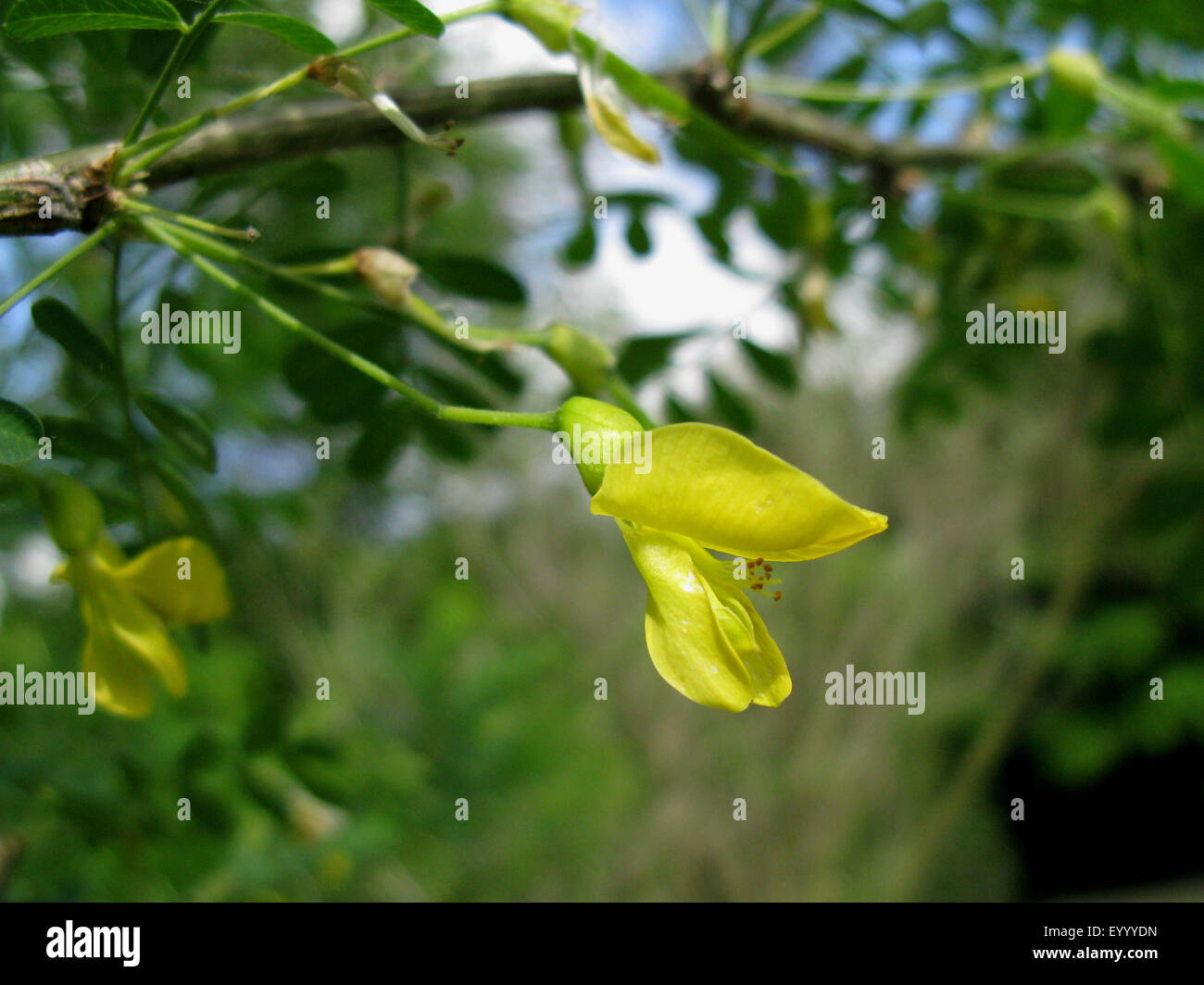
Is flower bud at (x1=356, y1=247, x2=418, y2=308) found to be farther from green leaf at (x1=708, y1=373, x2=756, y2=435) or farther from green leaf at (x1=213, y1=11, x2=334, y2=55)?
green leaf at (x1=708, y1=373, x2=756, y2=435)

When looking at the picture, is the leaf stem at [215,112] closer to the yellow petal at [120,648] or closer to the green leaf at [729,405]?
the yellow petal at [120,648]

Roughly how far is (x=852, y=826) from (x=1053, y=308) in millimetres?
3916

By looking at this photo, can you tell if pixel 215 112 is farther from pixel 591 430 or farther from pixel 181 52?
pixel 591 430

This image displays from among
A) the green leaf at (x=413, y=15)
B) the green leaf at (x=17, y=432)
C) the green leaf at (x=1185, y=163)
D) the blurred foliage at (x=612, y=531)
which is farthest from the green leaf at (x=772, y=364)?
the green leaf at (x=17, y=432)

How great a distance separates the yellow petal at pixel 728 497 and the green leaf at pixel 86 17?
1.12 feet

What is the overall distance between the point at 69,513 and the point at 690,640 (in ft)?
1.34

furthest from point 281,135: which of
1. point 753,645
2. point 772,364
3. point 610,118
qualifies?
point 772,364

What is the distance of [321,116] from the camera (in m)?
0.52

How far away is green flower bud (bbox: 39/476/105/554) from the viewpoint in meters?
0.52

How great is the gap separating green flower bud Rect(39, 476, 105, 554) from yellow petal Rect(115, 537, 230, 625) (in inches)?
1.2

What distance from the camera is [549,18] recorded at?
17.9 inches

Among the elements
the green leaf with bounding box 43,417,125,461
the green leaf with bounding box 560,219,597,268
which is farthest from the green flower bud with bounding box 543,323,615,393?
the green leaf with bounding box 560,219,597,268
